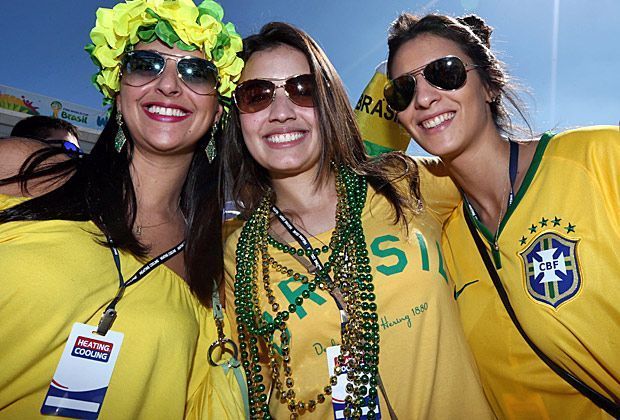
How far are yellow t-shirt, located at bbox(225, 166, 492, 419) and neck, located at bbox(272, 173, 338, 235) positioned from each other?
0.34 meters

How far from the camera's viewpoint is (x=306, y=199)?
2.71m

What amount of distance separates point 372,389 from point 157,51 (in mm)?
2064

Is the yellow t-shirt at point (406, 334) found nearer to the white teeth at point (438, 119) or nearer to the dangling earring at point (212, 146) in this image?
the white teeth at point (438, 119)

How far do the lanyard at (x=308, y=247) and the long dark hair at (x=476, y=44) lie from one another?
3.72ft

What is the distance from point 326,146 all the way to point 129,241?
119 centimetres

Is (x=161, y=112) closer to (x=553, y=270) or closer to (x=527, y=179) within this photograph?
(x=527, y=179)

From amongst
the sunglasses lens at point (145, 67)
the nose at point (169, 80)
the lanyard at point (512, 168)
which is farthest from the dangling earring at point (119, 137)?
A: the lanyard at point (512, 168)

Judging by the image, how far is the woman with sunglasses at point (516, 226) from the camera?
6.47ft

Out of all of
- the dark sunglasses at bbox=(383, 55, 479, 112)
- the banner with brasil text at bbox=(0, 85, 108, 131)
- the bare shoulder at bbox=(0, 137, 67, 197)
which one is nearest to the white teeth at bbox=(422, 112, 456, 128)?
the dark sunglasses at bbox=(383, 55, 479, 112)

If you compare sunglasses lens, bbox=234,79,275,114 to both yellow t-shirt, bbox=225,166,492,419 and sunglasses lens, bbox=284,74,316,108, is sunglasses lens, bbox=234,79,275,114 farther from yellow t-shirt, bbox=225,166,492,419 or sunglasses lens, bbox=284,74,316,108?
yellow t-shirt, bbox=225,166,492,419

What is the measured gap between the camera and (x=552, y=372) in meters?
2.06

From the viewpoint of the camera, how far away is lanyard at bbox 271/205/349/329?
7.09 ft

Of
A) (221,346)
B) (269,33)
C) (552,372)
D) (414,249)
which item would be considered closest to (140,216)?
(221,346)

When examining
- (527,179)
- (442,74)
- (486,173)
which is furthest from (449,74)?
(527,179)
